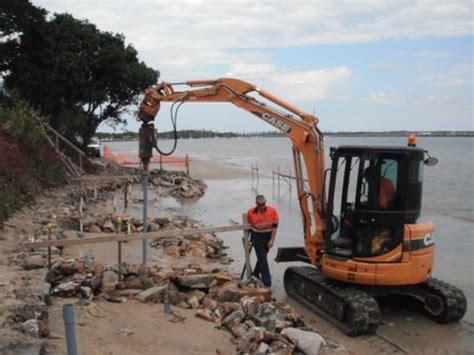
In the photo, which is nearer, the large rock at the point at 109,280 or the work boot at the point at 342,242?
the large rock at the point at 109,280

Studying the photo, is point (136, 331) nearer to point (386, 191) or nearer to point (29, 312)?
point (29, 312)

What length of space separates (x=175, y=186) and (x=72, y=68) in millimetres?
7987

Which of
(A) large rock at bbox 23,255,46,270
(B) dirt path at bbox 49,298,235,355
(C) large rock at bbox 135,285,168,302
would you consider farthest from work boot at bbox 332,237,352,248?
(A) large rock at bbox 23,255,46,270

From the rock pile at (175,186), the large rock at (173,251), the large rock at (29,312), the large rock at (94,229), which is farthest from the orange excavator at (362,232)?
the rock pile at (175,186)

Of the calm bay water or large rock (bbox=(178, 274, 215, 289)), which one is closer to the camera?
large rock (bbox=(178, 274, 215, 289))

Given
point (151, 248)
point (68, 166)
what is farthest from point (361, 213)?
point (68, 166)

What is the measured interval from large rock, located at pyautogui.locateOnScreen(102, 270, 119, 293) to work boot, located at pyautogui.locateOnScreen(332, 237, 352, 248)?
354 cm

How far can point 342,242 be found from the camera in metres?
9.02

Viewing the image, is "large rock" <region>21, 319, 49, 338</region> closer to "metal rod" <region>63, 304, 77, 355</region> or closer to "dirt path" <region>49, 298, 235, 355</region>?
"dirt path" <region>49, 298, 235, 355</region>

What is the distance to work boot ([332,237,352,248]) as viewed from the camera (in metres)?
8.96

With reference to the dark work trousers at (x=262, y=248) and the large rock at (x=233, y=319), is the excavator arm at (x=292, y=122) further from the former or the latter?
the large rock at (x=233, y=319)

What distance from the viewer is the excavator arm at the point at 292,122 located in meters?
9.65

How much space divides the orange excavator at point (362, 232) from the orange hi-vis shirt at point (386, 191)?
2 cm

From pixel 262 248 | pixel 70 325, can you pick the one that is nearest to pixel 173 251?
pixel 262 248
